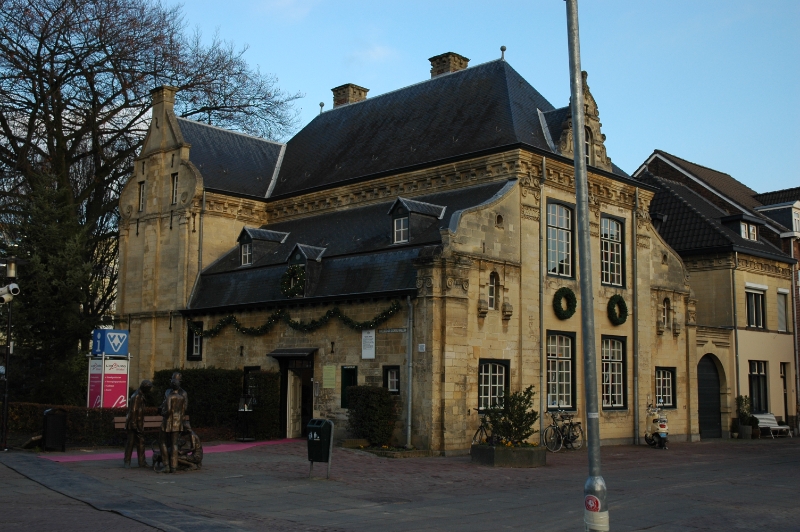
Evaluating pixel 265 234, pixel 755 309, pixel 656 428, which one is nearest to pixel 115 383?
pixel 265 234

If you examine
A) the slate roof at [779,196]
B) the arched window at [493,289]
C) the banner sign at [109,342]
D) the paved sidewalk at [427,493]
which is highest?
the slate roof at [779,196]

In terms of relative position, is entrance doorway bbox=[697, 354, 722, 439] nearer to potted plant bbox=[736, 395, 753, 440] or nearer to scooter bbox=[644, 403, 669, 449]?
potted plant bbox=[736, 395, 753, 440]

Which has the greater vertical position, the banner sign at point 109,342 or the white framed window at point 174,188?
the white framed window at point 174,188

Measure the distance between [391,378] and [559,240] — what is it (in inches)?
288

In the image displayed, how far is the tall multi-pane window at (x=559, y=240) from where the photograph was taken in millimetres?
26344

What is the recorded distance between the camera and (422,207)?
82.1ft

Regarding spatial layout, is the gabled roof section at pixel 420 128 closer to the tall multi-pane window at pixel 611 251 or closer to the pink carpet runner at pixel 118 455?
the tall multi-pane window at pixel 611 251

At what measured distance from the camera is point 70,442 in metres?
21.6

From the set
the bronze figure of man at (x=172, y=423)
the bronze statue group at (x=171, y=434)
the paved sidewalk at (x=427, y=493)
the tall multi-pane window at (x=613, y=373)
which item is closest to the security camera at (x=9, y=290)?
the paved sidewalk at (x=427, y=493)

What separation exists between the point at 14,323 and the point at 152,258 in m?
5.33

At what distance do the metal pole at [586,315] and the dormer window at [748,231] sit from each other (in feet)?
93.5

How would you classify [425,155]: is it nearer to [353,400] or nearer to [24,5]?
[353,400]

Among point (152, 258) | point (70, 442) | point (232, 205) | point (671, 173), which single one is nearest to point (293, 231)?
point (232, 205)

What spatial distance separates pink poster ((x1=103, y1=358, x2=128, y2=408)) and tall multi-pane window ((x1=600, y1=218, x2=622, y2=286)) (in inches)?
612
